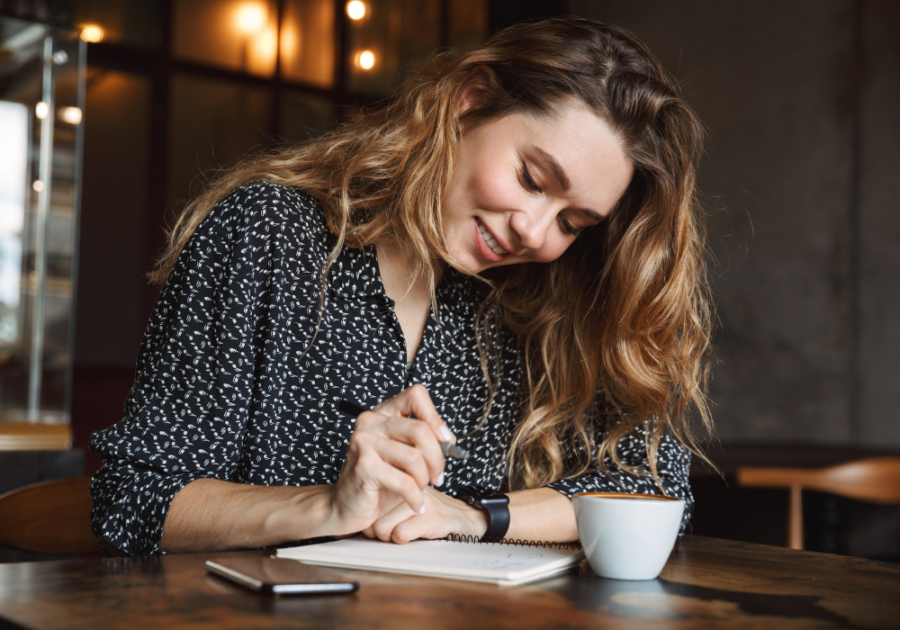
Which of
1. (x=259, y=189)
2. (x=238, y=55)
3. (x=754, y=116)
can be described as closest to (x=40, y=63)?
(x=259, y=189)

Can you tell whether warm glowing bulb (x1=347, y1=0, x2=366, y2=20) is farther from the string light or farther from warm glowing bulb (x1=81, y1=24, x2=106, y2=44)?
warm glowing bulb (x1=81, y1=24, x2=106, y2=44)

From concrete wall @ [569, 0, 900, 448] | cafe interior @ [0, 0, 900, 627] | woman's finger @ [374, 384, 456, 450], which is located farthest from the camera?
concrete wall @ [569, 0, 900, 448]

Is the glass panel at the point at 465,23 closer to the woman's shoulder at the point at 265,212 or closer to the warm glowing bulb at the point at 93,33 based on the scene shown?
the warm glowing bulb at the point at 93,33

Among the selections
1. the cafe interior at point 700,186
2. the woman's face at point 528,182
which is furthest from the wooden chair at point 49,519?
the cafe interior at point 700,186

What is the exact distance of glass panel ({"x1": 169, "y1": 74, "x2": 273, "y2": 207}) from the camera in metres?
5.09

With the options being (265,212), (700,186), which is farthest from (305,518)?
(700,186)

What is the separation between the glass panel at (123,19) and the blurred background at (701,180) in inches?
0.5

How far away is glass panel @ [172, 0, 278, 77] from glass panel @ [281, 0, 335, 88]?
93mm

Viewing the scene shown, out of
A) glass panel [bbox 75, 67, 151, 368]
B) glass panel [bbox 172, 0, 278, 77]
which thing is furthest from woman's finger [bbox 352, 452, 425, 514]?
glass panel [bbox 172, 0, 278, 77]

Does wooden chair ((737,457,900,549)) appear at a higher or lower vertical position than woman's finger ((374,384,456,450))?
lower

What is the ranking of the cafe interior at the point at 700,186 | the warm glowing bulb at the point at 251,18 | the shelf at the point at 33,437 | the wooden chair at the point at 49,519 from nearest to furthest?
the wooden chair at the point at 49,519, the shelf at the point at 33,437, the cafe interior at the point at 700,186, the warm glowing bulb at the point at 251,18

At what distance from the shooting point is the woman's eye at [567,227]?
1341 millimetres

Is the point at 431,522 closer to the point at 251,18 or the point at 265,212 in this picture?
the point at 265,212

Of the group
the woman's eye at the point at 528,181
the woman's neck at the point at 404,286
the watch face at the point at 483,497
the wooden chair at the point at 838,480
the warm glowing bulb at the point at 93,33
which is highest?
the warm glowing bulb at the point at 93,33
